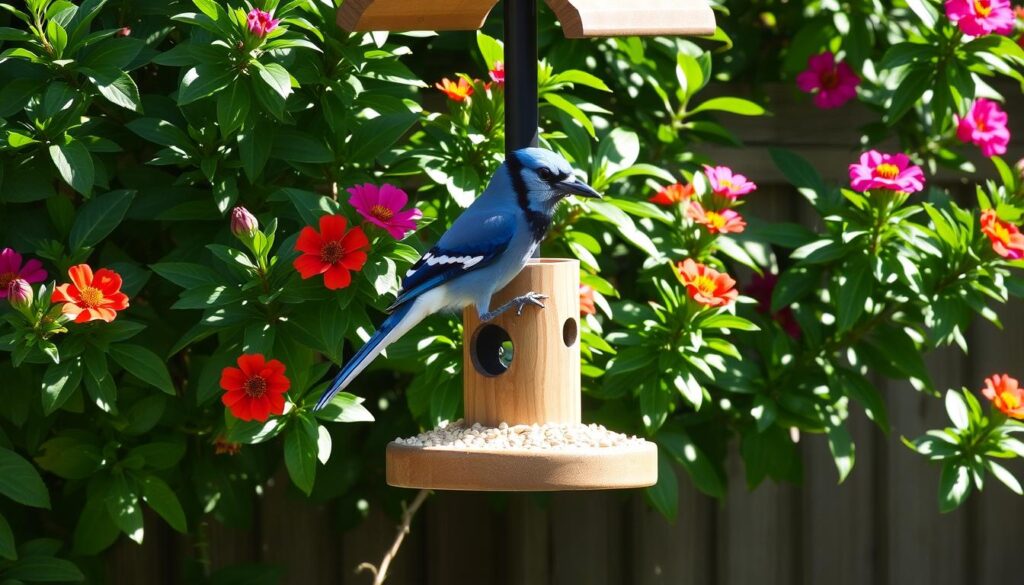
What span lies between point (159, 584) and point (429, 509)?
2.80 ft

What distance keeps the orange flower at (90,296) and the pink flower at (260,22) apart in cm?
58

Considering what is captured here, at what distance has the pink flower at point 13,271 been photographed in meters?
3.06

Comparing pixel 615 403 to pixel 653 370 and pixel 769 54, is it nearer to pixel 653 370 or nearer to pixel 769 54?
pixel 653 370

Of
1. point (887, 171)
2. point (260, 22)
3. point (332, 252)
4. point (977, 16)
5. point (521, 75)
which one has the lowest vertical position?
point (332, 252)

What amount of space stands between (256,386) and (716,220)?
4.03 ft

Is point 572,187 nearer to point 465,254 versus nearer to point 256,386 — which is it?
point 465,254

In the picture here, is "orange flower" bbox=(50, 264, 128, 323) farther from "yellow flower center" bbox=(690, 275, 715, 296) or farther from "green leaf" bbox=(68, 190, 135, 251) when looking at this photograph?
"yellow flower center" bbox=(690, 275, 715, 296)

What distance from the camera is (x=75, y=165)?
3094 mm

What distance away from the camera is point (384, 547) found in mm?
4484

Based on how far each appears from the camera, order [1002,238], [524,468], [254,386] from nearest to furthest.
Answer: [524,468], [254,386], [1002,238]

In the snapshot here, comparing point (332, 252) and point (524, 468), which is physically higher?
point (332, 252)

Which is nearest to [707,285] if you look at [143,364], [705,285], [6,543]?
[705,285]

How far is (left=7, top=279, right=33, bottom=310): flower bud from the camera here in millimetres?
2902

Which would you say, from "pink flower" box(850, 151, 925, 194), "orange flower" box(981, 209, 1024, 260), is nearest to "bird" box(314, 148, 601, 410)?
"pink flower" box(850, 151, 925, 194)
